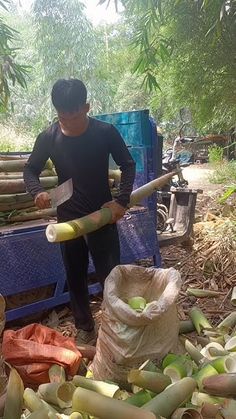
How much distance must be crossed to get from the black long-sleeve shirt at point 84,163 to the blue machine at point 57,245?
0.54 m

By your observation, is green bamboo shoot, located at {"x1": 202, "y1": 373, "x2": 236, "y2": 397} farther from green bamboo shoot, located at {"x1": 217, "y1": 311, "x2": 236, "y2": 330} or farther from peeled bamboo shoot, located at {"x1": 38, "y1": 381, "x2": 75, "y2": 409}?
green bamboo shoot, located at {"x1": 217, "y1": 311, "x2": 236, "y2": 330}

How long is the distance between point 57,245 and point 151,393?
5.37 feet

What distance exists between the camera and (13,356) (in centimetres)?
226

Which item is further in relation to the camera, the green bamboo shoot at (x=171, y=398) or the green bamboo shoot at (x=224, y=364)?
the green bamboo shoot at (x=224, y=364)

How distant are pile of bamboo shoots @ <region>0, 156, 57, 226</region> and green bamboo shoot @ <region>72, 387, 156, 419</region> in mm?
2014

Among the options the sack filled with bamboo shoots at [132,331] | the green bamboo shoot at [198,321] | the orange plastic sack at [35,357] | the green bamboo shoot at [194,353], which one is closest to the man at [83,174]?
the sack filled with bamboo shoots at [132,331]

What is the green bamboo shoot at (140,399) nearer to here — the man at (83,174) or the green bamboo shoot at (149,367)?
the green bamboo shoot at (149,367)

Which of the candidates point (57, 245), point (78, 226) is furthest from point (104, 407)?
point (57, 245)

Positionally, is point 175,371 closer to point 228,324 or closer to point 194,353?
point 194,353

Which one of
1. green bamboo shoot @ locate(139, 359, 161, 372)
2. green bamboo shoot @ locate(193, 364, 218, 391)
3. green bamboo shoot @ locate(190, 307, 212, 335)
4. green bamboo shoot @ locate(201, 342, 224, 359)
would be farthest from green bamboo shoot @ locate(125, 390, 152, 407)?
green bamboo shoot @ locate(190, 307, 212, 335)

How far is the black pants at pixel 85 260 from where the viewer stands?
2.68 m

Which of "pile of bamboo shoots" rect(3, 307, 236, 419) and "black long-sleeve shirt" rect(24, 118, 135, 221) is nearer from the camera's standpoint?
"pile of bamboo shoots" rect(3, 307, 236, 419)

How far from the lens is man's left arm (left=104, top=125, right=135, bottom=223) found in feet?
8.49

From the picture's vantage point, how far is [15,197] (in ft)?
11.5
